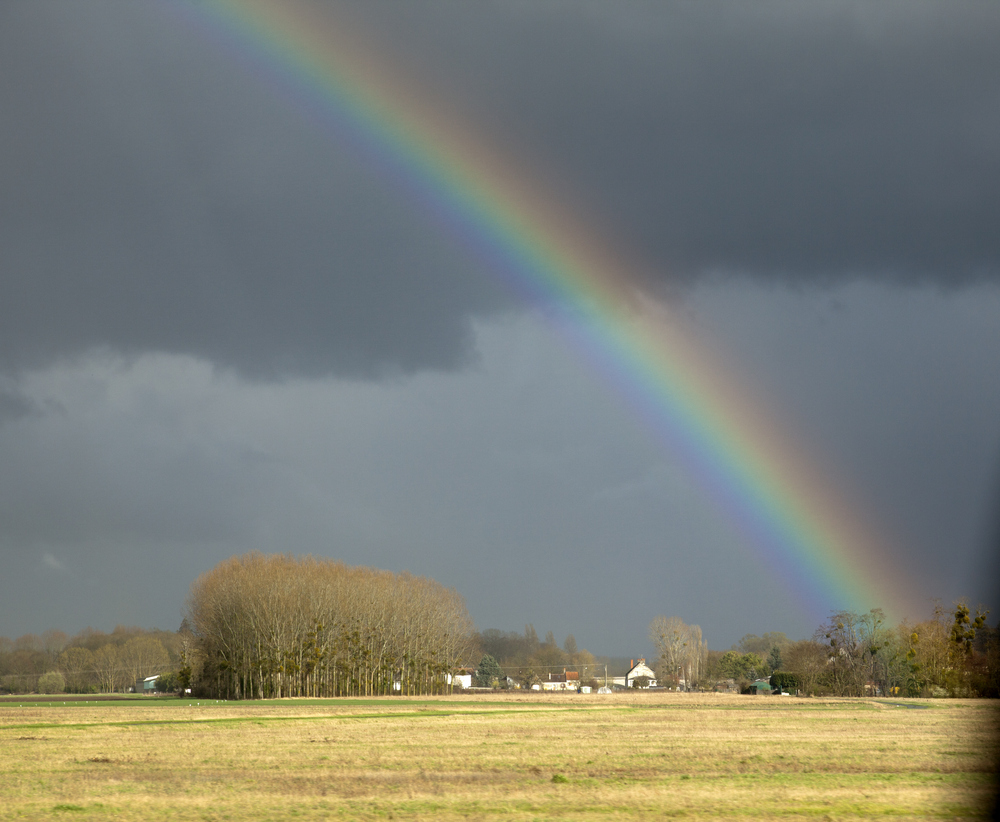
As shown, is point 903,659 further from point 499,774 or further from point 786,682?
point 499,774

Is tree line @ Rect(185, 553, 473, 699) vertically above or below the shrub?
above

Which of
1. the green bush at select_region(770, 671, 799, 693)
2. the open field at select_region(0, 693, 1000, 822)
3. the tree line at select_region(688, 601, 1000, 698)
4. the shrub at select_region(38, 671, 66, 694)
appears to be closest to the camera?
the open field at select_region(0, 693, 1000, 822)

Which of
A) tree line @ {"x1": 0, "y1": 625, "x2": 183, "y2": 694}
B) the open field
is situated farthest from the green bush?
tree line @ {"x1": 0, "y1": 625, "x2": 183, "y2": 694}

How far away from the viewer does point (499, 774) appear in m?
21.5

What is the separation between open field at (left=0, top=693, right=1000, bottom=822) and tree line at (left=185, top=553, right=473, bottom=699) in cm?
6923

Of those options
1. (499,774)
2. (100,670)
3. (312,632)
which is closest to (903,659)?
(312,632)

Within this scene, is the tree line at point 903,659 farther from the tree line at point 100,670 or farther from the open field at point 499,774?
the tree line at point 100,670

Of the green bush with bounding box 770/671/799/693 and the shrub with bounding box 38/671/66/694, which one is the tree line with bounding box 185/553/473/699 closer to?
the green bush with bounding box 770/671/799/693

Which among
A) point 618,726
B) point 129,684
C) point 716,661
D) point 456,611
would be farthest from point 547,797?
point 129,684

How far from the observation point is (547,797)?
17609 mm

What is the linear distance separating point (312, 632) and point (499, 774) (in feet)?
304

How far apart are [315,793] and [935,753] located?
689 inches

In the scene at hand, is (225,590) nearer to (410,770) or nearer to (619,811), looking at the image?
(410,770)

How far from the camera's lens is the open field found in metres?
16.2
